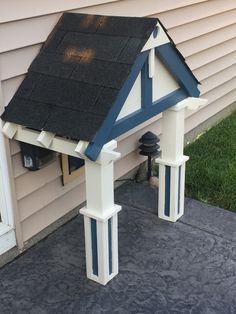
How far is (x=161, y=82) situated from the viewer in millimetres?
3211

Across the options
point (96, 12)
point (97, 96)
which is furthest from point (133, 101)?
point (96, 12)

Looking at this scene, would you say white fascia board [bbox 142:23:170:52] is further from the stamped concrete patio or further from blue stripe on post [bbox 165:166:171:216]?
the stamped concrete patio

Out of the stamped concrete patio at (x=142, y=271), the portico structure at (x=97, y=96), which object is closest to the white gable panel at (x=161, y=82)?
the portico structure at (x=97, y=96)

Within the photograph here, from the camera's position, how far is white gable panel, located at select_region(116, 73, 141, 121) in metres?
2.92

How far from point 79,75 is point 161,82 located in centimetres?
58

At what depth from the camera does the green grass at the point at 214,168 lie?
168 inches

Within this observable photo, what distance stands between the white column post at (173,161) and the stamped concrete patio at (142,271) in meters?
0.11

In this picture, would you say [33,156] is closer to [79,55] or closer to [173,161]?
[79,55]

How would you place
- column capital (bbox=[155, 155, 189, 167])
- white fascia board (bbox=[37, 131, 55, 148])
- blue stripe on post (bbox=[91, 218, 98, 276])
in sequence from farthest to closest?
column capital (bbox=[155, 155, 189, 167]) < blue stripe on post (bbox=[91, 218, 98, 276]) < white fascia board (bbox=[37, 131, 55, 148])

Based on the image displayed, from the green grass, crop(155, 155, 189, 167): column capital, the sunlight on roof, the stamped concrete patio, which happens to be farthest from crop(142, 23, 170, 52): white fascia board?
the green grass

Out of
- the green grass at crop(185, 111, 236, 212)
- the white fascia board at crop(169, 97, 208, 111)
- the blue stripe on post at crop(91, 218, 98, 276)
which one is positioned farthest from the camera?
the green grass at crop(185, 111, 236, 212)

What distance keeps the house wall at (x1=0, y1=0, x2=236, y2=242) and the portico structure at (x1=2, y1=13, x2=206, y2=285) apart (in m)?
0.11

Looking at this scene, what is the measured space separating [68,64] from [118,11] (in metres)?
1.09

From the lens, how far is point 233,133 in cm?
559
